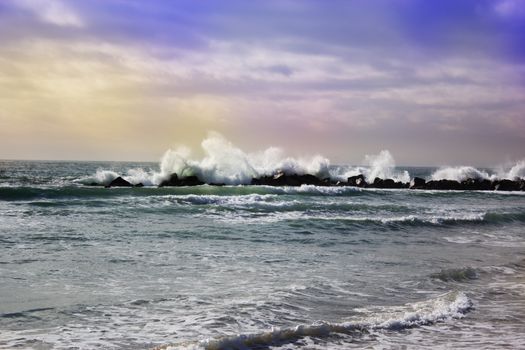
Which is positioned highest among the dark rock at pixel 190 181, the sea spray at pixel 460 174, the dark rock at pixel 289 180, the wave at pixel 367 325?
the sea spray at pixel 460 174

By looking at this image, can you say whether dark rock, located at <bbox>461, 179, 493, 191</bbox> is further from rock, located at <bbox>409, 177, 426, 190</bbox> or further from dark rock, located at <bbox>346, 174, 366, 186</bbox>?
dark rock, located at <bbox>346, 174, 366, 186</bbox>

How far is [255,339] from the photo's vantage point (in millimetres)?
5875

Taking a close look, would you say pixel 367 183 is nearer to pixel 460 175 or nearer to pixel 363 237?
pixel 460 175

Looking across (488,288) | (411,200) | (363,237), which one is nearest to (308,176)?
(411,200)

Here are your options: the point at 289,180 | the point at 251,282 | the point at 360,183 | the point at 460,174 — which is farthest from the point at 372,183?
the point at 251,282

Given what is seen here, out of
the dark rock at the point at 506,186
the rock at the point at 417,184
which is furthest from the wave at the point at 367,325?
the dark rock at the point at 506,186

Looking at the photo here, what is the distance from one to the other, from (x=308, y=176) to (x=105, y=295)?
34.1m

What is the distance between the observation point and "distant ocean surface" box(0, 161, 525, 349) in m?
6.17

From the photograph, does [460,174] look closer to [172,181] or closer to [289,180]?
[289,180]

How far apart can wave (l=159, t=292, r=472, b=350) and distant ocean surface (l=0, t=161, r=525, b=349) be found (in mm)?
21

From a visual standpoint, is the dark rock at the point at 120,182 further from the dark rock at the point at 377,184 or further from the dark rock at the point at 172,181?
the dark rock at the point at 377,184

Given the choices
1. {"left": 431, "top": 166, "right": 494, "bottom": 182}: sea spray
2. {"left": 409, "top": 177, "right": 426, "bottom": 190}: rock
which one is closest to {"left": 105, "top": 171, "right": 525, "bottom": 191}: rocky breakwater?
{"left": 409, "top": 177, "right": 426, "bottom": 190}: rock

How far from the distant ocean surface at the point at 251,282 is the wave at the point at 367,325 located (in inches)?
0.8

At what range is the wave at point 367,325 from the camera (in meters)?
5.69
